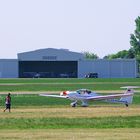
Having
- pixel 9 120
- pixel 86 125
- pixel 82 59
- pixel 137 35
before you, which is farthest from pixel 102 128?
pixel 82 59

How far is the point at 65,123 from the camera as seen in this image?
34750 millimetres

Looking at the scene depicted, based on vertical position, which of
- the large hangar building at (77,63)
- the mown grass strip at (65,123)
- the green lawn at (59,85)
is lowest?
the mown grass strip at (65,123)

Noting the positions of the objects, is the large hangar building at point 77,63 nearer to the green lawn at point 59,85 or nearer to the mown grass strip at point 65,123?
the green lawn at point 59,85

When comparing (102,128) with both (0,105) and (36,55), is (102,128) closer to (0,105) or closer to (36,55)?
(0,105)

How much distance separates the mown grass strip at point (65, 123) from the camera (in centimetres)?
3275

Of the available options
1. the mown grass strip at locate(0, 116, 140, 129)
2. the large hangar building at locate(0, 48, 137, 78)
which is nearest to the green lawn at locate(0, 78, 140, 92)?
the mown grass strip at locate(0, 116, 140, 129)

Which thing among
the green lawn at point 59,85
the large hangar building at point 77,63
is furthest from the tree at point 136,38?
the green lawn at point 59,85

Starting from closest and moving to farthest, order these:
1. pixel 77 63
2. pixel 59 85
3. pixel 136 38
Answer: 1. pixel 59 85
2. pixel 136 38
3. pixel 77 63

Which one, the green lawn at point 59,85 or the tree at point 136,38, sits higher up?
the tree at point 136,38

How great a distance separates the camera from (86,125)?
33312 millimetres

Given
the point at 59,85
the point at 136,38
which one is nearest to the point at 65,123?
the point at 59,85

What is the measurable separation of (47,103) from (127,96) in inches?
274

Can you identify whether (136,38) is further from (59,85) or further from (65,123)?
(65,123)

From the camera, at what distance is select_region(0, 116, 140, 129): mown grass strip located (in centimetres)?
3275
